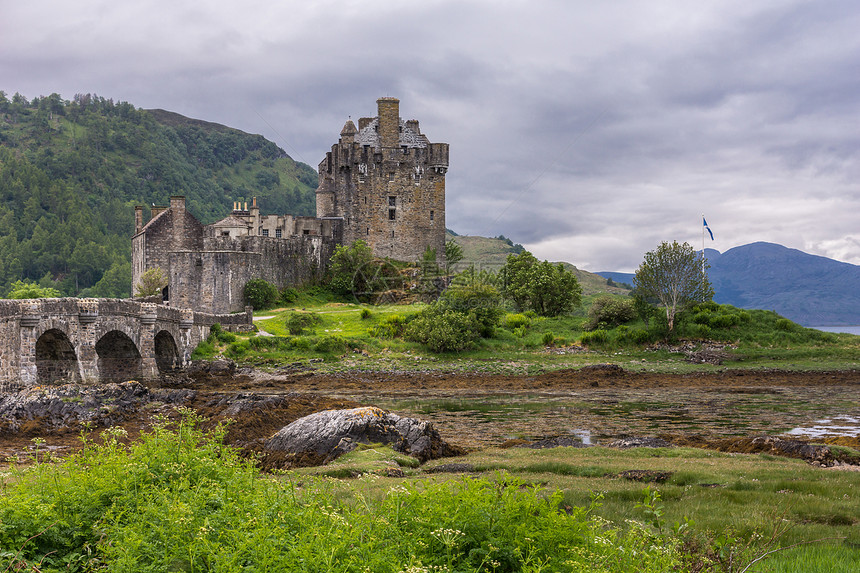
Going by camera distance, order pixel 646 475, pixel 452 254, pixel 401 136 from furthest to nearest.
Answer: pixel 452 254 → pixel 401 136 → pixel 646 475

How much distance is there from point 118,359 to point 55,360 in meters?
6.36

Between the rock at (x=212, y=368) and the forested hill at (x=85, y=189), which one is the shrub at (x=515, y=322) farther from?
the forested hill at (x=85, y=189)

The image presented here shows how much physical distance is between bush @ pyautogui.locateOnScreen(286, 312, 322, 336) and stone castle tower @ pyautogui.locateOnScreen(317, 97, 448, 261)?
76.8 feet

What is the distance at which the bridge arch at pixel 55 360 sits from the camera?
30.7m

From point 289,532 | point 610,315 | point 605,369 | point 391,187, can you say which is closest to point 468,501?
point 289,532

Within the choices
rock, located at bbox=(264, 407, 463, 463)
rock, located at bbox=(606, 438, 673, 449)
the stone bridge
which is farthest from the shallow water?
the stone bridge

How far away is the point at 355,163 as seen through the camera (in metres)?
74.8

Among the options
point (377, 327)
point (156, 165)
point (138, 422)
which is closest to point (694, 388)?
point (377, 327)

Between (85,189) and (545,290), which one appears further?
(85,189)

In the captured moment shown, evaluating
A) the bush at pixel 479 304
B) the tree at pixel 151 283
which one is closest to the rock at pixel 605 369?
the bush at pixel 479 304

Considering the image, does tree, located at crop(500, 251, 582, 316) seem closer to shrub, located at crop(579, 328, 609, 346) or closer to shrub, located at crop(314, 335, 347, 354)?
shrub, located at crop(579, 328, 609, 346)

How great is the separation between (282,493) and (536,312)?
52749 millimetres

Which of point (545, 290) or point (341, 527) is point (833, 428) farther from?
point (545, 290)

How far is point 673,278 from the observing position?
51250 millimetres
